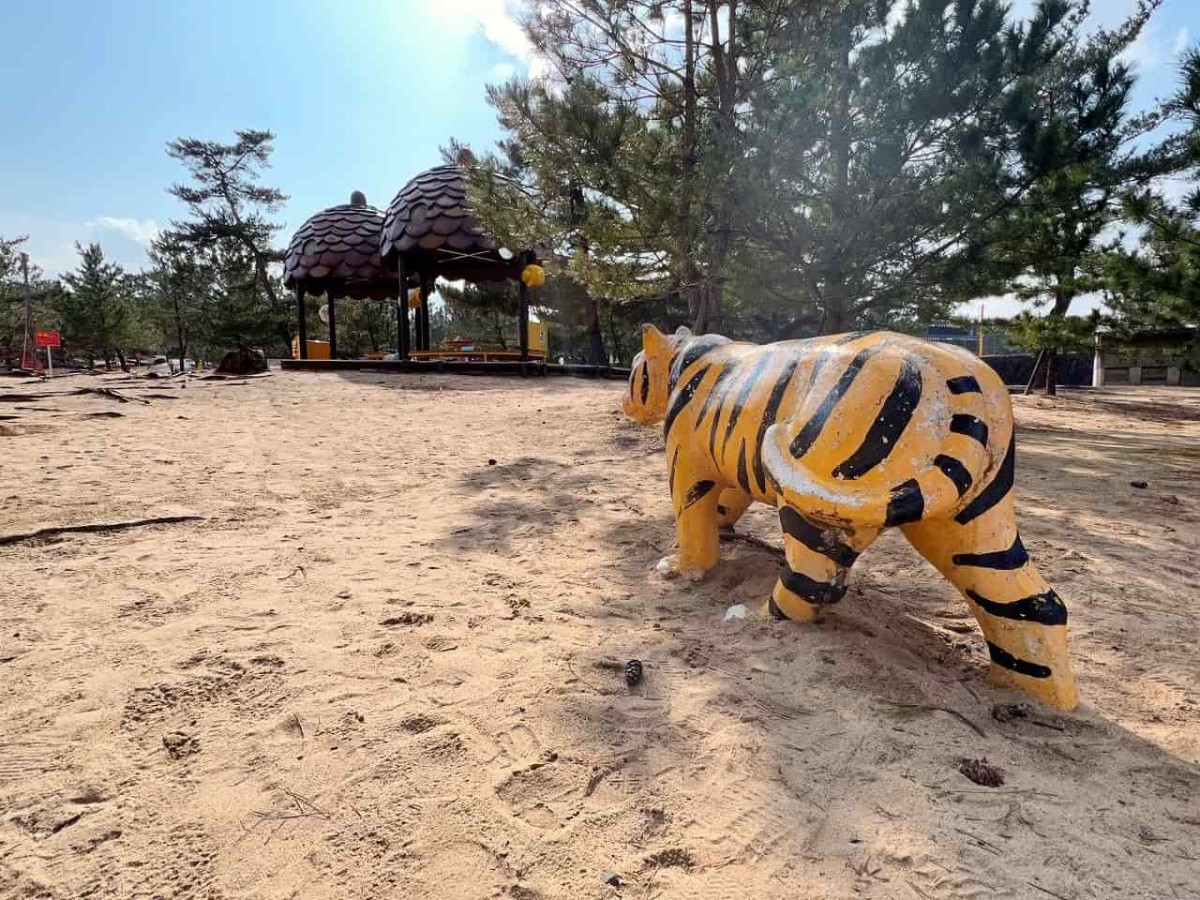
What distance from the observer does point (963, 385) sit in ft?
6.93

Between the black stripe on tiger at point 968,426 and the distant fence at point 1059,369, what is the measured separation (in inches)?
968

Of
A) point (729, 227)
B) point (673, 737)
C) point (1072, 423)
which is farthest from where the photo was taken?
point (1072, 423)

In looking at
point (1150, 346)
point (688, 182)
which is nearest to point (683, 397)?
point (688, 182)

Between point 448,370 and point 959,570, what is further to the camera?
A: point 448,370

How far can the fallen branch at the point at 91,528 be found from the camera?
351 cm

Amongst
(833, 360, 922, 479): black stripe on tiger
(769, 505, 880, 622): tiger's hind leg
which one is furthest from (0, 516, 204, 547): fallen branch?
(833, 360, 922, 479): black stripe on tiger

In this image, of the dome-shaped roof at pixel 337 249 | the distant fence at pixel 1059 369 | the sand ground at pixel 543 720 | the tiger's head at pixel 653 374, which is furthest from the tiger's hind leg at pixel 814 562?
the distant fence at pixel 1059 369

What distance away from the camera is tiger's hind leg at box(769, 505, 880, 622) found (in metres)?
2.31

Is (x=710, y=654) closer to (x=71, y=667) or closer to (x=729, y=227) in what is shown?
(x=71, y=667)

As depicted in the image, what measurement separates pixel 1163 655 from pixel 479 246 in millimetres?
13789

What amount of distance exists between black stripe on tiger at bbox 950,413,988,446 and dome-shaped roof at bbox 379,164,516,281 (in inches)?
490

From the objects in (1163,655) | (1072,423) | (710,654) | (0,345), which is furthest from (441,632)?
(0,345)

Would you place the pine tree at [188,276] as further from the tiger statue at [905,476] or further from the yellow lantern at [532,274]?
the tiger statue at [905,476]

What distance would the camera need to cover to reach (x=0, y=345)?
99.9ft
